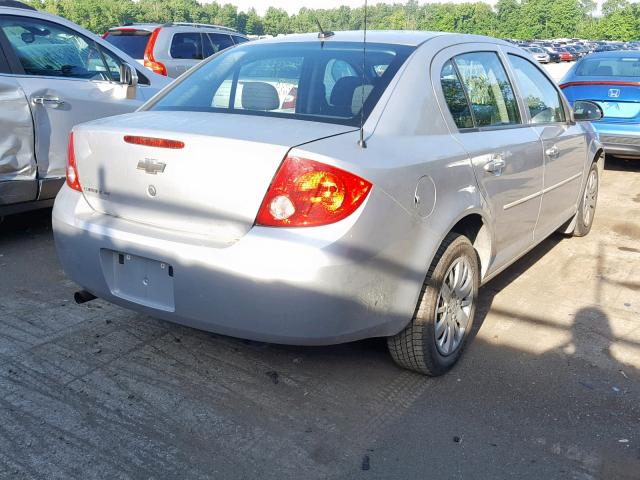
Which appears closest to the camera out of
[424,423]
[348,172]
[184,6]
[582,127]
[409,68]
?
[348,172]

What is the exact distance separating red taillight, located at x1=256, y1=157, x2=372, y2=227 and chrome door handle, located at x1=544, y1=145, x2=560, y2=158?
7.09 feet

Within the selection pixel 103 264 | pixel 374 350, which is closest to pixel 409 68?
pixel 374 350

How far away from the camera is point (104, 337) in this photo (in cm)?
371

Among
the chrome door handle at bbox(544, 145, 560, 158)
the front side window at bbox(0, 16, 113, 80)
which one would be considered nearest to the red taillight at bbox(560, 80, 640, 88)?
the chrome door handle at bbox(544, 145, 560, 158)

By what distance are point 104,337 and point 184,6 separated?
117370 millimetres

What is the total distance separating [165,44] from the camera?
1119 cm

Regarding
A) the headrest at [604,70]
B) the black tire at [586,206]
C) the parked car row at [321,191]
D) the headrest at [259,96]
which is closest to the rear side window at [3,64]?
the parked car row at [321,191]

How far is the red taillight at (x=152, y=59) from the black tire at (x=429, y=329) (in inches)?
334

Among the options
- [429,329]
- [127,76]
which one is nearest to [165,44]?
[127,76]

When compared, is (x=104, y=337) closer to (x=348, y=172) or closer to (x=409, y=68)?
(x=348, y=172)

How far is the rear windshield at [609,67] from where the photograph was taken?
9320 millimetres

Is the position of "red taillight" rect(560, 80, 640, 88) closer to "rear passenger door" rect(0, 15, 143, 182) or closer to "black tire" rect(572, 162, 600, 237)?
"black tire" rect(572, 162, 600, 237)

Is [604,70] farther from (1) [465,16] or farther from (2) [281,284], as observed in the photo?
(1) [465,16]

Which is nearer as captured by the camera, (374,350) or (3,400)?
(3,400)
